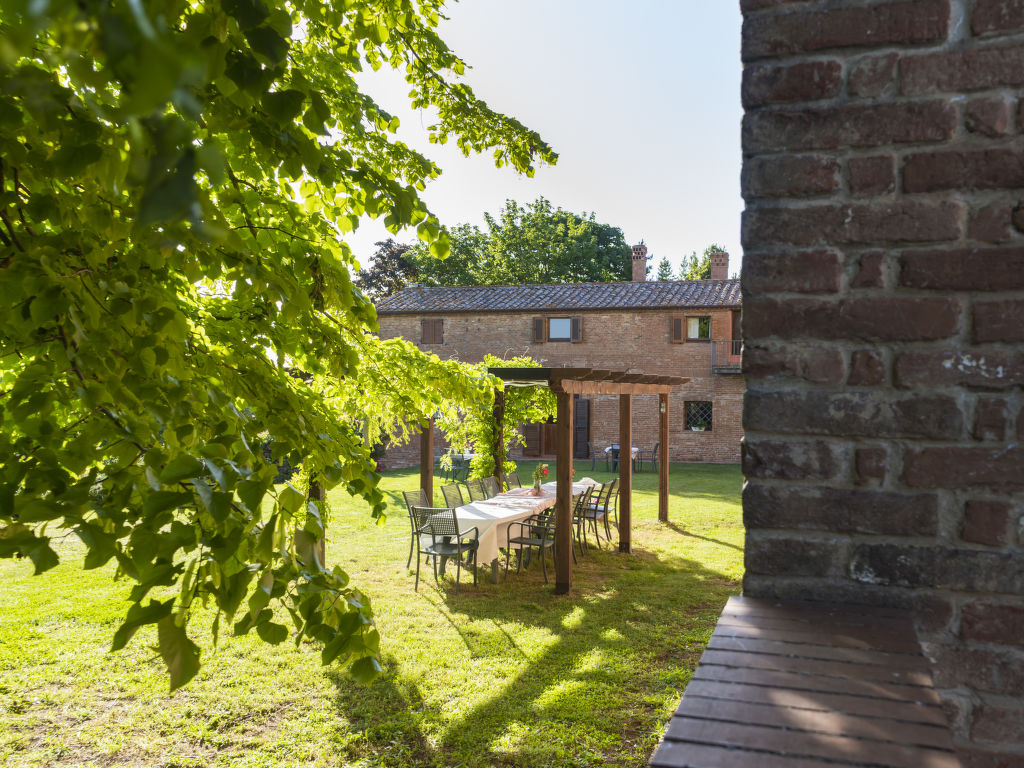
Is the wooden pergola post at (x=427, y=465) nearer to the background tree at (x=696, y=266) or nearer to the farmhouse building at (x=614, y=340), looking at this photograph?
the farmhouse building at (x=614, y=340)

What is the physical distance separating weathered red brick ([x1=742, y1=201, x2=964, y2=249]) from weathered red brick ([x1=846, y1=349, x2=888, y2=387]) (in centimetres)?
21

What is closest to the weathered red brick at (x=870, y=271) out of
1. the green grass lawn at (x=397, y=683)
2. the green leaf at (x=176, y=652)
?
the green leaf at (x=176, y=652)

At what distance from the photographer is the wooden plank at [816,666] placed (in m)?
1.05

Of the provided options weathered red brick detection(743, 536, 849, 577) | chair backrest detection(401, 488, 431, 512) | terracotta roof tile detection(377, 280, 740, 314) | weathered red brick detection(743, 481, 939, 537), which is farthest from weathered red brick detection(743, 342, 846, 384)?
terracotta roof tile detection(377, 280, 740, 314)

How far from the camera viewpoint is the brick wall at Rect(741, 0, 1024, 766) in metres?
1.26

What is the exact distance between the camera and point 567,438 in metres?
8.45

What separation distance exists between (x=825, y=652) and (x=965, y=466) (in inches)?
17.4

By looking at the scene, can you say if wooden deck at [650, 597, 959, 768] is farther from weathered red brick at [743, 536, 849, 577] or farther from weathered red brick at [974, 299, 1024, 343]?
weathered red brick at [974, 299, 1024, 343]

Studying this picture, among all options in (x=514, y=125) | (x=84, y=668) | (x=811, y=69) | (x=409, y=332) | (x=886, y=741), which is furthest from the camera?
(x=409, y=332)

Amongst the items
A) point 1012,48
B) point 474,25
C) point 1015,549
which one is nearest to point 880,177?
point 1012,48

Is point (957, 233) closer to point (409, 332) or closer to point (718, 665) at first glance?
point (718, 665)

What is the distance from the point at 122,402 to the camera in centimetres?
128

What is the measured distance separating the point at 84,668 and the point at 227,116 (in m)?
5.75

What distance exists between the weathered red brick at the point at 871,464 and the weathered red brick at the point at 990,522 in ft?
0.49
